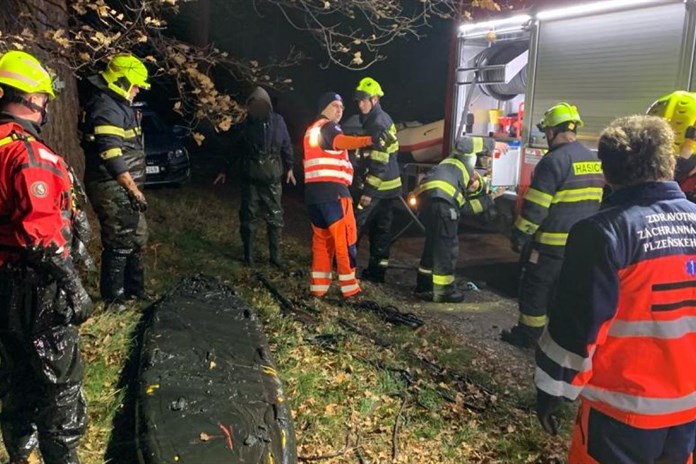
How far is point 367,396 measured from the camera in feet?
12.2

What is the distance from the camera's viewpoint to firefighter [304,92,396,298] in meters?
5.36

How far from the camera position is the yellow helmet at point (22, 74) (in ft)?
8.49

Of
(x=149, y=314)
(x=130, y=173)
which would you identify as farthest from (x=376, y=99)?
(x=149, y=314)

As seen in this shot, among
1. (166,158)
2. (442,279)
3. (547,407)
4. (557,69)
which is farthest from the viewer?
(166,158)

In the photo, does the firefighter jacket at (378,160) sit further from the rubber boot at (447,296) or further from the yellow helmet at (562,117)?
the yellow helmet at (562,117)

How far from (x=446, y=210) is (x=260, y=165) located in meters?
2.12

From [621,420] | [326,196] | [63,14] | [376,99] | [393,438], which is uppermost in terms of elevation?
[63,14]

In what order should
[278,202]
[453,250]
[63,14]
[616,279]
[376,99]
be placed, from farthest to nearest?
[278,202] → [376,99] → [453,250] → [63,14] → [616,279]

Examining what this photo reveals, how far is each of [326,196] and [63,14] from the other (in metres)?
2.80

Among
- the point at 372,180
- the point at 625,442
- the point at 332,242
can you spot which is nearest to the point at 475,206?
the point at 372,180

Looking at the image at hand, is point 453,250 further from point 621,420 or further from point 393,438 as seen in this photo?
point 621,420

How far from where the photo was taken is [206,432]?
274 centimetres

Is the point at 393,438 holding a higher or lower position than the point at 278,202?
lower

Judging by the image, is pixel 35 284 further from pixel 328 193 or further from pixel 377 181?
pixel 377 181
